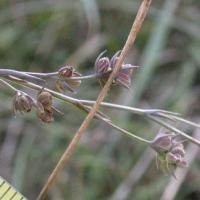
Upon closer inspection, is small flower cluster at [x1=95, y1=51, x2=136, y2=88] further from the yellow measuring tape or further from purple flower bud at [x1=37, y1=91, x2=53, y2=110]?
the yellow measuring tape

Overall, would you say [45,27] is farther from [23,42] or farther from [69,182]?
[69,182]

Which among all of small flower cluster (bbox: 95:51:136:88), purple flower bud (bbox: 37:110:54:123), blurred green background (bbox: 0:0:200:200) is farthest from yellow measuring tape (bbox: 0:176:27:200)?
blurred green background (bbox: 0:0:200:200)

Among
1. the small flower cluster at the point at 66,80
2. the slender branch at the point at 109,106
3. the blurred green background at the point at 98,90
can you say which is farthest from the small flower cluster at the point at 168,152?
the blurred green background at the point at 98,90

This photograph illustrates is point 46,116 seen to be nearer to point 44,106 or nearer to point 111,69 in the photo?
point 44,106

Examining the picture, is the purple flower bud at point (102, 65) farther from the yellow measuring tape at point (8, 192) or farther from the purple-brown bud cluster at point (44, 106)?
the yellow measuring tape at point (8, 192)

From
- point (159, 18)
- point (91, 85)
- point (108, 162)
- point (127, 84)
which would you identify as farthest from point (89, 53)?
point (127, 84)

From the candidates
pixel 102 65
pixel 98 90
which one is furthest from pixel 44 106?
pixel 98 90
